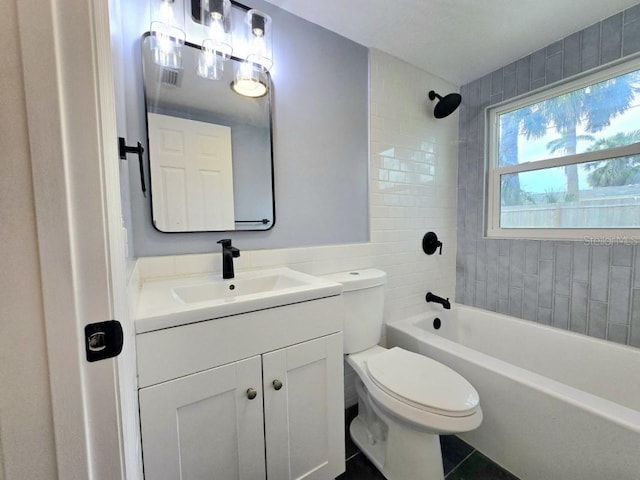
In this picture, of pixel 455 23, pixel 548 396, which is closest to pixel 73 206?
pixel 548 396

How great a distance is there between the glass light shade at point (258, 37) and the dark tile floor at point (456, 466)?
199 centimetres

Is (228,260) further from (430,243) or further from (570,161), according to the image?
(570,161)

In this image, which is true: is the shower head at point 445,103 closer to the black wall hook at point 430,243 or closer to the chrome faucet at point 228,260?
the black wall hook at point 430,243

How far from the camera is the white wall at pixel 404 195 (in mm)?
1681

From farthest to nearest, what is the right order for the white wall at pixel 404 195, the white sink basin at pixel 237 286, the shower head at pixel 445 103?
1. the shower head at pixel 445 103
2. the white wall at pixel 404 195
3. the white sink basin at pixel 237 286

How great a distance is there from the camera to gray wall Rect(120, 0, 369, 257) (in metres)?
1.35

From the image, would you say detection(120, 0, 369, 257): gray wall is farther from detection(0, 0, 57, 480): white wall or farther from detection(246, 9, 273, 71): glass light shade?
detection(0, 0, 57, 480): white wall

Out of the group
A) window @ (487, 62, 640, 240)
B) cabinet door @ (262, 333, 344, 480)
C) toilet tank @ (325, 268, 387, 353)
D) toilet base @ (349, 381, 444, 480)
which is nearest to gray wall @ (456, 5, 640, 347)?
window @ (487, 62, 640, 240)

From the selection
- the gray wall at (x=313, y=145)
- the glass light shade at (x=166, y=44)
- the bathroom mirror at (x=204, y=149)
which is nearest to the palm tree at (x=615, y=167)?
the gray wall at (x=313, y=145)

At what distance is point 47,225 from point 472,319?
2346 millimetres

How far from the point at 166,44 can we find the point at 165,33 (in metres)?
0.04

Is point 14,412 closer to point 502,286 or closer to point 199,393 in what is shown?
point 199,393

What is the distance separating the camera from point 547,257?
1.73m

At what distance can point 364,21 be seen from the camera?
4.75 ft
